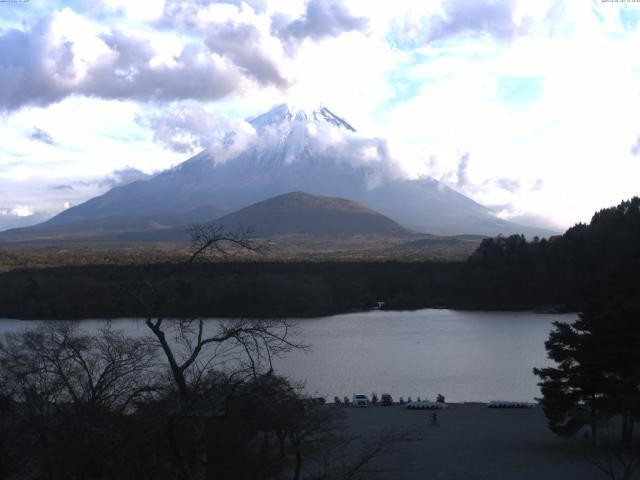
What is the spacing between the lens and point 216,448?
5.39 meters

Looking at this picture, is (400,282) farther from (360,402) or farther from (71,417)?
(71,417)

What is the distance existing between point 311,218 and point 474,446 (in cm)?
10308

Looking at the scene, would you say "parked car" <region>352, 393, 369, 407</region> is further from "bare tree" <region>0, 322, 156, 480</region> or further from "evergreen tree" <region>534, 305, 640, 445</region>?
"bare tree" <region>0, 322, 156, 480</region>

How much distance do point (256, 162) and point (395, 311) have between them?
12787 cm

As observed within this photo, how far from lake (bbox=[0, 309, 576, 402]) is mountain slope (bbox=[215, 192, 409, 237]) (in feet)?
245

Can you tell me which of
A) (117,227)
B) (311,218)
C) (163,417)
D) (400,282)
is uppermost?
(311,218)

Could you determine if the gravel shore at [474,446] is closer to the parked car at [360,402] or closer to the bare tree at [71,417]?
the parked car at [360,402]

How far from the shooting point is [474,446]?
12086 millimetres

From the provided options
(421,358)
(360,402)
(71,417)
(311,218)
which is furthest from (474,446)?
(311,218)

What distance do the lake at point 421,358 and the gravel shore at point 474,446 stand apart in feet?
6.16

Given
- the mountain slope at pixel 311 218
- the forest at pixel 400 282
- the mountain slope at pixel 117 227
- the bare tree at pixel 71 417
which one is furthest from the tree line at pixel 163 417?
the mountain slope at pixel 311 218

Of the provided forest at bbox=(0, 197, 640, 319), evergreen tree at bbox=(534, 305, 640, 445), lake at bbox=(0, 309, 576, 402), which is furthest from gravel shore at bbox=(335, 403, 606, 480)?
forest at bbox=(0, 197, 640, 319)

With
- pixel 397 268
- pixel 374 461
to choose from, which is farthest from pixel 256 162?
pixel 374 461

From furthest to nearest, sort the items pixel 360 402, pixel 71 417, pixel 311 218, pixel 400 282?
pixel 311 218, pixel 400 282, pixel 360 402, pixel 71 417
